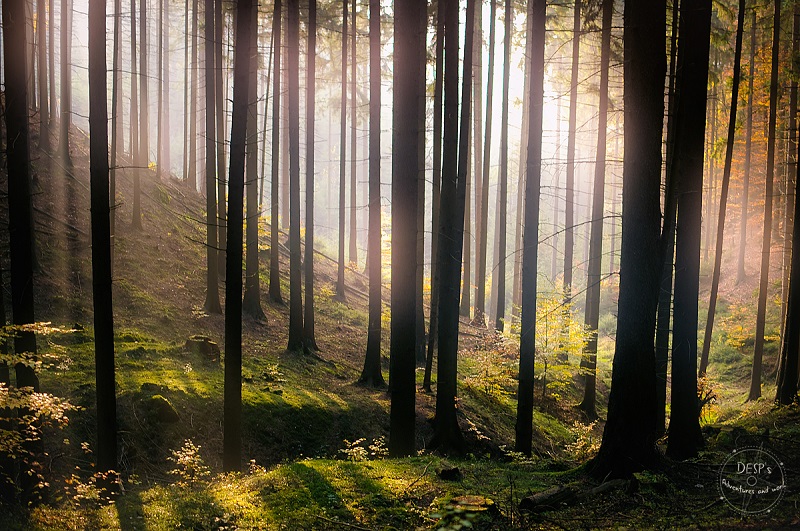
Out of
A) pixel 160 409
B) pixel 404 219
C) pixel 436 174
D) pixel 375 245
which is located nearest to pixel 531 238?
pixel 404 219

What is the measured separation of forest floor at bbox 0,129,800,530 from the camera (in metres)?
6.03

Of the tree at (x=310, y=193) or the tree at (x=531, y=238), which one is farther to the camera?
the tree at (x=310, y=193)

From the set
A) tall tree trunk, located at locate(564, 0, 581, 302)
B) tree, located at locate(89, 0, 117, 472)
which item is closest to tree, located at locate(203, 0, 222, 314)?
tree, located at locate(89, 0, 117, 472)

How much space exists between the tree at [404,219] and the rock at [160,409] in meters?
4.34

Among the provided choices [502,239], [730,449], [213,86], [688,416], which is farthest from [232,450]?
[502,239]

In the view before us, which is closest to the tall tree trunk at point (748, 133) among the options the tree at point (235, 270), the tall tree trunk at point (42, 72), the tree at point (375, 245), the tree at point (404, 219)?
the tree at point (375, 245)

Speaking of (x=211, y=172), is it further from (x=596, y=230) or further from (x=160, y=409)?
(x=596, y=230)

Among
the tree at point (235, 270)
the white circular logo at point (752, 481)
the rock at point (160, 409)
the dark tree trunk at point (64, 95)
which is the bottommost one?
the rock at point (160, 409)

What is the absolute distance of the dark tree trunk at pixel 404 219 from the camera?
9.27 meters

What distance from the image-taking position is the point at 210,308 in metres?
17.0

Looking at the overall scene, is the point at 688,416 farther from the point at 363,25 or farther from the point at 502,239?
the point at 363,25

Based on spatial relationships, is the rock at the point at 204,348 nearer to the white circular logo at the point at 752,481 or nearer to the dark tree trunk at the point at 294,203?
the dark tree trunk at the point at 294,203

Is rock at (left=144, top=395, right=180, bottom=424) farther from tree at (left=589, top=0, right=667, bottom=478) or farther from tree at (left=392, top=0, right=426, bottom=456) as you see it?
tree at (left=589, top=0, right=667, bottom=478)

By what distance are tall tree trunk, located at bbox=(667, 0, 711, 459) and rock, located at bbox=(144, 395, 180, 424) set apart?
29.5 feet
